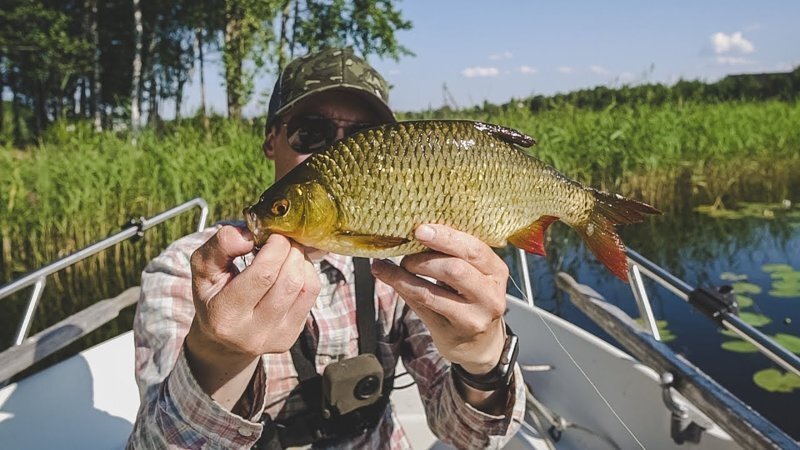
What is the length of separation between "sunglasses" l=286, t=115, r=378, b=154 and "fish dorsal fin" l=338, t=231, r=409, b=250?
2.73 ft

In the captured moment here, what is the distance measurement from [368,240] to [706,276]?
672cm

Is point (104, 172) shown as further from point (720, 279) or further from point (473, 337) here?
point (720, 279)

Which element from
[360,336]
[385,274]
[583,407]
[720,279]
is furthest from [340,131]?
[720,279]

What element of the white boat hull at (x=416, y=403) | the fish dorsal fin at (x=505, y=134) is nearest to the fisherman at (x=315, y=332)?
the fish dorsal fin at (x=505, y=134)

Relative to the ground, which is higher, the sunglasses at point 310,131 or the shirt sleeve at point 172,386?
the sunglasses at point 310,131

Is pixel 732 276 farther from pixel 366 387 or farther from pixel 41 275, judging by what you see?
pixel 41 275

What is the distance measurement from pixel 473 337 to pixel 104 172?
6535 mm

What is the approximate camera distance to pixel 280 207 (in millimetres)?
1205

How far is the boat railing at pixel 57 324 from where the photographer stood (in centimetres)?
269

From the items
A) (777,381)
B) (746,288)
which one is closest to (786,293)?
(746,288)

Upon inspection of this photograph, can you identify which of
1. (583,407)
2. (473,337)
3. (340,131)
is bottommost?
(583,407)

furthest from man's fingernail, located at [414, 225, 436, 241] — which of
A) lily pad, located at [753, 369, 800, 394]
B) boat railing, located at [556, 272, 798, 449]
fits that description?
lily pad, located at [753, 369, 800, 394]

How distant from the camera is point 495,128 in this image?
Answer: 136 cm

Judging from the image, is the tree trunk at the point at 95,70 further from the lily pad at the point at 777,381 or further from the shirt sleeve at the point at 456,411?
the shirt sleeve at the point at 456,411
